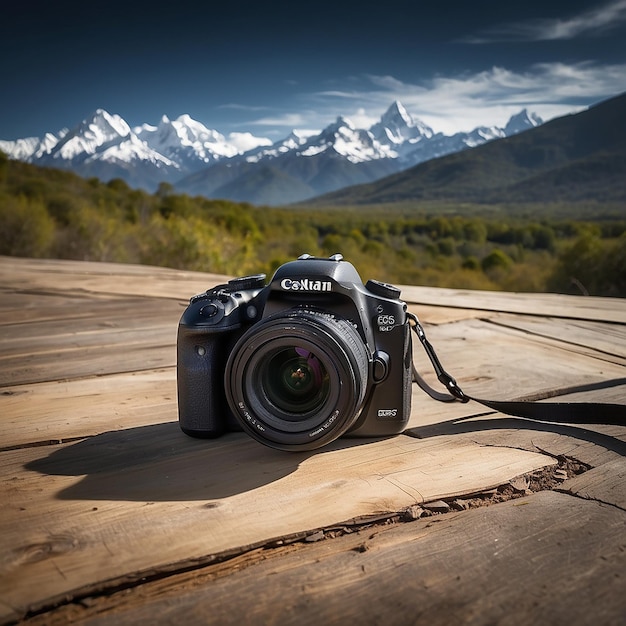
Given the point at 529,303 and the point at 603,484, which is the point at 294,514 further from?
the point at 529,303

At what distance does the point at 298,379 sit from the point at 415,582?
0.53 m

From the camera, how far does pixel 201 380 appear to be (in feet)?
4.50

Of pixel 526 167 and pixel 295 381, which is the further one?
pixel 526 167

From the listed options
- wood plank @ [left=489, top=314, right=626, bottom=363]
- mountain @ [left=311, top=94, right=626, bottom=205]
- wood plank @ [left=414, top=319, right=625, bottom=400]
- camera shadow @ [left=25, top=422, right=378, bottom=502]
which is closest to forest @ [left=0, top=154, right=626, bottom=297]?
wood plank @ [left=489, top=314, right=626, bottom=363]

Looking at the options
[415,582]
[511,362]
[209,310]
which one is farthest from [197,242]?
[415,582]

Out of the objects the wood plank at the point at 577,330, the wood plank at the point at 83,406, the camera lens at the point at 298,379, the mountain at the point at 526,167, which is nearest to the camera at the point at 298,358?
the camera lens at the point at 298,379

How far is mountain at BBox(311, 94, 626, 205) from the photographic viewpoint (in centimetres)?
7919

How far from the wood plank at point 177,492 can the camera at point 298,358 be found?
7 cm

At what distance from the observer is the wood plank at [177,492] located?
916 millimetres

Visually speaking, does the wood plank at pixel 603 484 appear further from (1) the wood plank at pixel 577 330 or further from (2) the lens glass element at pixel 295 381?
(1) the wood plank at pixel 577 330

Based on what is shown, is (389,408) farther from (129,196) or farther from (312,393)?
(129,196)

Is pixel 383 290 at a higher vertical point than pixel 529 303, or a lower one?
higher

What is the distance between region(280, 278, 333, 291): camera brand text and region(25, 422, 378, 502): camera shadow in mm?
324

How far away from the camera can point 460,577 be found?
87cm
